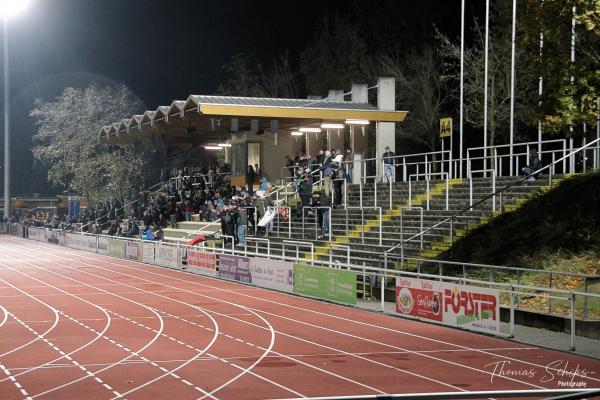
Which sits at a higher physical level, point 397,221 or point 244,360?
point 397,221

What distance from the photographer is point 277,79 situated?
233 ft

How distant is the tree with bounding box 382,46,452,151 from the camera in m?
52.5

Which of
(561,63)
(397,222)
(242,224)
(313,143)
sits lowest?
(242,224)

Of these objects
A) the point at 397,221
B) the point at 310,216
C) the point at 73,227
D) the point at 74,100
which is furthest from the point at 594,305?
the point at 74,100

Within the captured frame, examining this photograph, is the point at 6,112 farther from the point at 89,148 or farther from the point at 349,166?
the point at 349,166

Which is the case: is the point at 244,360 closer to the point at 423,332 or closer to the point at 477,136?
the point at 423,332

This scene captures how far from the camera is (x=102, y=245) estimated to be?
151 ft

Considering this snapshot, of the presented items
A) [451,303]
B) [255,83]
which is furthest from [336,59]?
[451,303]

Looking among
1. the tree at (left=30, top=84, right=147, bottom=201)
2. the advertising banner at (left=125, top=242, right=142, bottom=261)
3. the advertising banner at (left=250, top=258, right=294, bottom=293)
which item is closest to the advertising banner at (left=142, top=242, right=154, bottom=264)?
the advertising banner at (left=125, top=242, right=142, bottom=261)

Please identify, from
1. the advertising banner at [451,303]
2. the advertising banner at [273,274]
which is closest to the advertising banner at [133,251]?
the advertising banner at [273,274]

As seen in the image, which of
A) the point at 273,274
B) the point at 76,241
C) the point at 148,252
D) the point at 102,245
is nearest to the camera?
the point at 273,274

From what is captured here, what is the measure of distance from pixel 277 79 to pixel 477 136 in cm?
2389

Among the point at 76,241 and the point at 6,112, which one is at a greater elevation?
the point at 6,112
